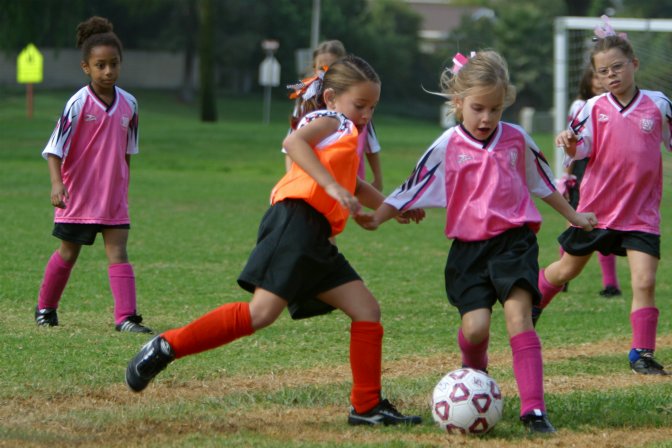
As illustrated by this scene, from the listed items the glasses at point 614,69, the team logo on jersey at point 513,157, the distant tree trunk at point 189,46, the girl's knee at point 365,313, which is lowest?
the distant tree trunk at point 189,46

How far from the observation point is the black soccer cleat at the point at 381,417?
5062mm

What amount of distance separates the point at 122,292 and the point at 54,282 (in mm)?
469

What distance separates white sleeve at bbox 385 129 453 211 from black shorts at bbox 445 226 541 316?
25 centimetres

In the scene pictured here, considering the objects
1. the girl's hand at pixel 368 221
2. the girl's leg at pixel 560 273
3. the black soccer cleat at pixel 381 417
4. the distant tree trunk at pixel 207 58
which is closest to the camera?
the black soccer cleat at pixel 381 417

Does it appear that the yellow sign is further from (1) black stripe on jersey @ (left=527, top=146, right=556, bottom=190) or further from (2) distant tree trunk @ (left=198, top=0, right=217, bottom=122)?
(1) black stripe on jersey @ (left=527, top=146, right=556, bottom=190)

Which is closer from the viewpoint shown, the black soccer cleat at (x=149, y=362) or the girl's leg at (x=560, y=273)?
the black soccer cleat at (x=149, y=362)

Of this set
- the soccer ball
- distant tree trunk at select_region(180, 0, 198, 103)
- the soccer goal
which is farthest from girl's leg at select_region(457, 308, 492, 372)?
distant tree trunk at select_region(180, 0, 198, 103)

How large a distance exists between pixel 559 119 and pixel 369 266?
7.97 meters

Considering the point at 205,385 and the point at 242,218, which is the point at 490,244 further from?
the point at 242,218

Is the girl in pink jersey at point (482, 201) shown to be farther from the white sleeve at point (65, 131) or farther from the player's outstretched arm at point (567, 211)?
the white sleeve at point (65, 131)

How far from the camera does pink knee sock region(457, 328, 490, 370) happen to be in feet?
18.0

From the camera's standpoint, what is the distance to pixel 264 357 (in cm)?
668

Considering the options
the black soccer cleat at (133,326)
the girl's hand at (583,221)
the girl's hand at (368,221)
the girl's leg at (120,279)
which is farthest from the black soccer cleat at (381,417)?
the girl's leg at (120,279)

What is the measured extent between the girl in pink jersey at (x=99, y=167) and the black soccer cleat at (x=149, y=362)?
2.16 meters
